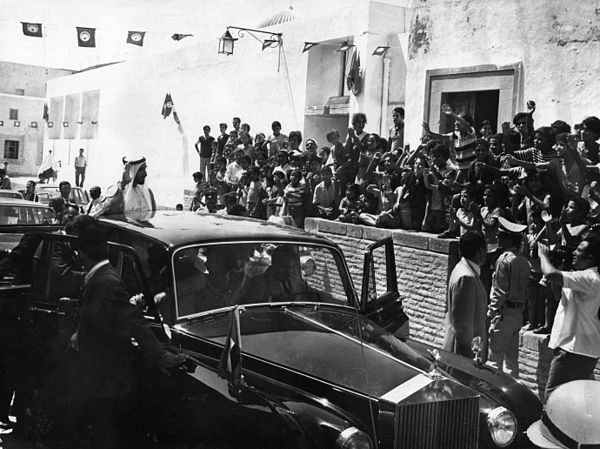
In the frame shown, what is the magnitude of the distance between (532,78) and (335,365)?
7.17 m

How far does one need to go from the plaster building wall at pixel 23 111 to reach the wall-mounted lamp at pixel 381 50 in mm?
25972

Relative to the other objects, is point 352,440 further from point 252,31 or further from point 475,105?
point 252,31

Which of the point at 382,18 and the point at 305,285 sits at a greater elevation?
the point at 382,18

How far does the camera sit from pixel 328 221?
34.3 ft

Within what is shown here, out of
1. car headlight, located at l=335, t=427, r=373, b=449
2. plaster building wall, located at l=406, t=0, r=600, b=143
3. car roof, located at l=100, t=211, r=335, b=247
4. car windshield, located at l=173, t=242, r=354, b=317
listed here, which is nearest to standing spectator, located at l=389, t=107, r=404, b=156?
plaster building wall, located at l=406, t=0, r=600, b=143

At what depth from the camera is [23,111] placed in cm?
3703

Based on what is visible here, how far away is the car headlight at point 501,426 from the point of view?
4.09 meters

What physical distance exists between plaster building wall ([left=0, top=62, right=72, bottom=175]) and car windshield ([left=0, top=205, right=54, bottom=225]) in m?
29.6

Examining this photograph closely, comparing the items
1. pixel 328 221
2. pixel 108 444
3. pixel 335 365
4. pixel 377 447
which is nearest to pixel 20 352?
pixel 108 444

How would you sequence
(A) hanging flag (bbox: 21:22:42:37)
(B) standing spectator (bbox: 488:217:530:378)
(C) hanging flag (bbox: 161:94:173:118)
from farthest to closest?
(C) hanging flag (bbox: 161:94:173:118), (A) hanging flag (bbox: 21:22:42:37), (B) standing spectator (bbox: 488:217:530:378)

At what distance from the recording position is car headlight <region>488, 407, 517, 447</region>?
4094mm

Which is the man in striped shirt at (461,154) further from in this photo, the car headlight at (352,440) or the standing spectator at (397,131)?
the car headlight at (352,440)

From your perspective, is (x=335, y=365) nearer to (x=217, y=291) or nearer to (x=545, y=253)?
(x=217, y=291)

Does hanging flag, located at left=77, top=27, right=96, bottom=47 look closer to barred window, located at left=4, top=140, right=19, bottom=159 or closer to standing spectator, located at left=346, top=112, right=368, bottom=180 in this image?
standing spectator, located at left=346, top=112, right=368, bottom=180
